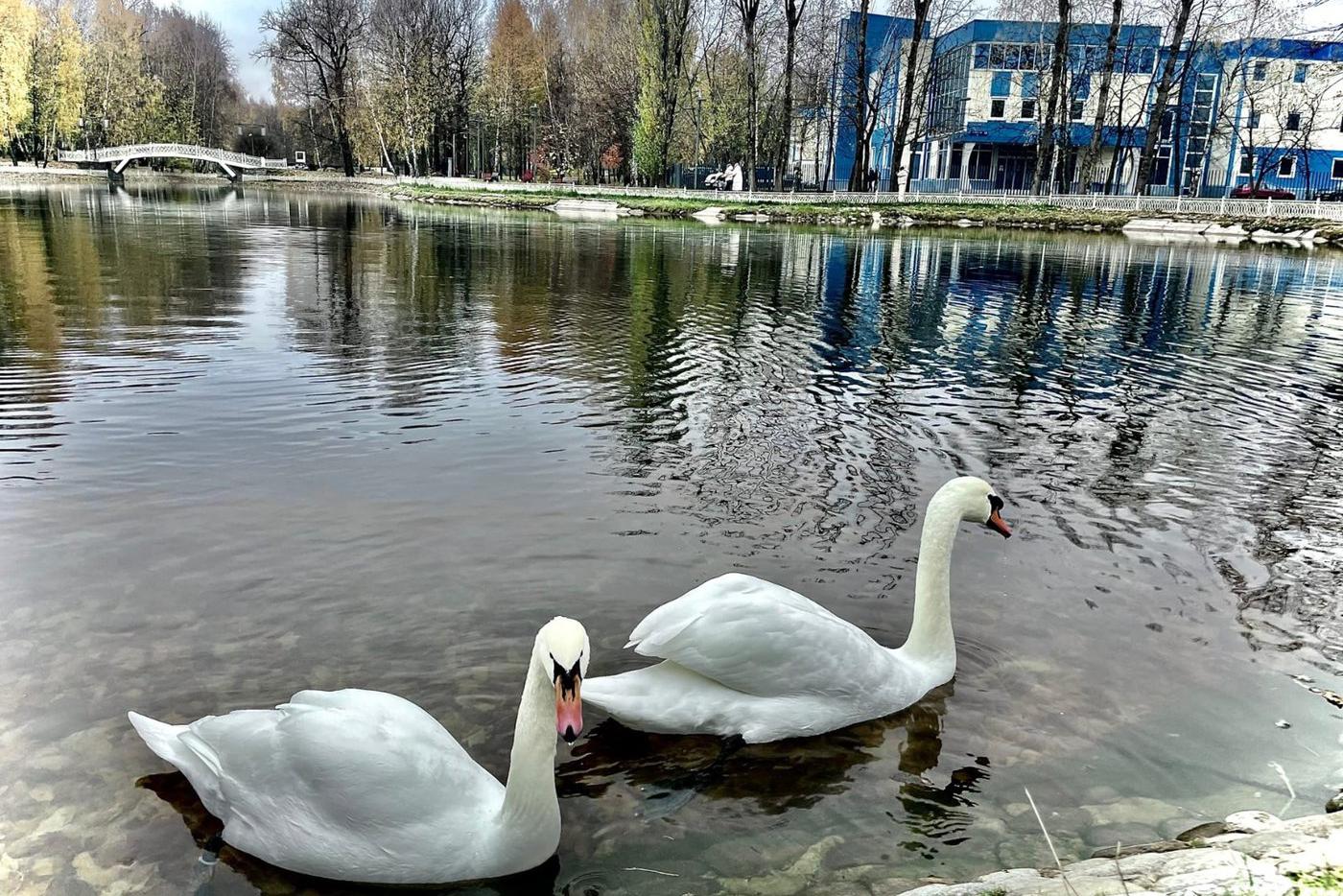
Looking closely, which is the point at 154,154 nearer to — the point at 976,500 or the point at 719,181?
the point at 719,181

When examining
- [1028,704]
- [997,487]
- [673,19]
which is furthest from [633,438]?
[673,19]

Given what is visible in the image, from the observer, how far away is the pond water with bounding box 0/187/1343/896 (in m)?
4.18

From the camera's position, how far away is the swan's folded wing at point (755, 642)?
176 inches

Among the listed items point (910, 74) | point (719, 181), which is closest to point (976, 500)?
point (910, 74)

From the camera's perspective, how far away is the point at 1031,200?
51.1 metres

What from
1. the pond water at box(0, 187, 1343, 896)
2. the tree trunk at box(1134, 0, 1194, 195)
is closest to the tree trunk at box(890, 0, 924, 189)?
the tree trunk at box(1134, 0, 1194, 195)

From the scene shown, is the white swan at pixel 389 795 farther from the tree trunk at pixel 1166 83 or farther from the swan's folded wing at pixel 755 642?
the tree trunk at pixel 1166 83

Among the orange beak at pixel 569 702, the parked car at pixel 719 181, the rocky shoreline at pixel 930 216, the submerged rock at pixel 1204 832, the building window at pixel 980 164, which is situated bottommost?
the submerged rock at pixel 1204 832

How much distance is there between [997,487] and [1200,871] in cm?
547

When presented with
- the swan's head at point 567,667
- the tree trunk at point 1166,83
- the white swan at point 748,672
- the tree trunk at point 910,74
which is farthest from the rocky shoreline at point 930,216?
the swan's head at point 567,667

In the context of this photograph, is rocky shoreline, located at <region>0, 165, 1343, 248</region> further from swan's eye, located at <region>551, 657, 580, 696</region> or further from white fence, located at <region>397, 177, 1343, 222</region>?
swan's eye, located at <region>551, 657, 580, 696</region>

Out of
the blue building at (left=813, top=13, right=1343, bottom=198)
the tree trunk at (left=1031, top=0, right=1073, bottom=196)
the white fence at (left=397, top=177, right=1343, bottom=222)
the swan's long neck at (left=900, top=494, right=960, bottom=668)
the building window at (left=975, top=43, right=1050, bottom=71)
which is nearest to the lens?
the swan's long neck at (left=900, top=494, right=960, bottom=668)

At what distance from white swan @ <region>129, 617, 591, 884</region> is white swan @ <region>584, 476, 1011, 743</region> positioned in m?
0.88

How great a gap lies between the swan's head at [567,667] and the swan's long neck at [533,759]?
0.10 m
